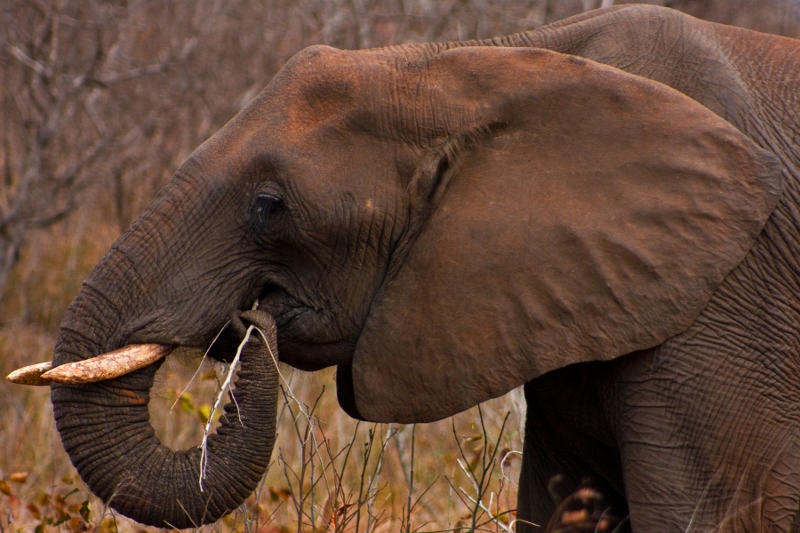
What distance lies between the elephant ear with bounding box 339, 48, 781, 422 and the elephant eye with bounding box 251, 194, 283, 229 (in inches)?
15.5

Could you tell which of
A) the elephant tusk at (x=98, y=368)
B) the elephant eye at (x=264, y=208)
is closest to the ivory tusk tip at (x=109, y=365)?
the elephant tusk at (x=98, y=368)

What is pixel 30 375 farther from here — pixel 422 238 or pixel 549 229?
pixel 549 229

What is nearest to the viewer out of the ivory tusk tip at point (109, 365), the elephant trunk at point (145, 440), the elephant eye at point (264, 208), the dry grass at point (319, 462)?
the ivory tusk tip at point (109, 365)

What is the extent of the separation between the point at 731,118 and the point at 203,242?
1549mm

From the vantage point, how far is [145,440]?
2965 millimetres

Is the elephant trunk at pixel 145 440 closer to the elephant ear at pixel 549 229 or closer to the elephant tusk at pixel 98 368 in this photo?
the elephant tusk at pixel 98 368

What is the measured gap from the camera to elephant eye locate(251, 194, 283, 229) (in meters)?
3.06

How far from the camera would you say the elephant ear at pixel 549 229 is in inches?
113

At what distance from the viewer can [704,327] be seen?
111 inches

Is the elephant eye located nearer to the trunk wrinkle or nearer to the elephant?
the elephant

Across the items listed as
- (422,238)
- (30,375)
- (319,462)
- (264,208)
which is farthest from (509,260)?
(319,462)

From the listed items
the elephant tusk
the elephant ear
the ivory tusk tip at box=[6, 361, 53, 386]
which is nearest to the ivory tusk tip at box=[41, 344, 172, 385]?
the elephant tusk

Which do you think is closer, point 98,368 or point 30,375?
point 98,368

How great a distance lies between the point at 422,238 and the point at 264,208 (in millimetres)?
465
